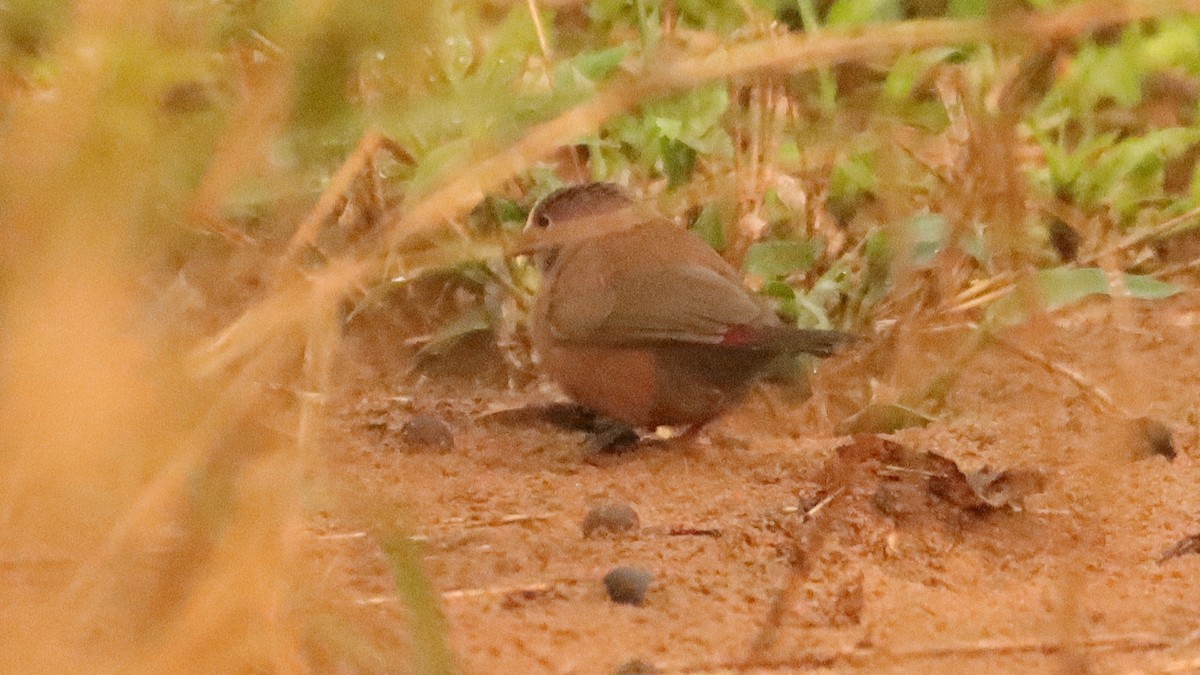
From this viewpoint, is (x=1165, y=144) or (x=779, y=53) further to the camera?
(x=1165, y=144)

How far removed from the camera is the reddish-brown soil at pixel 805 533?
6.52ft

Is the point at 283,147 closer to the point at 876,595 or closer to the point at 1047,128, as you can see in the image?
the point at 876,595

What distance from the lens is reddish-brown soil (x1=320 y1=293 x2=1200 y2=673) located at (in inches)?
78.2

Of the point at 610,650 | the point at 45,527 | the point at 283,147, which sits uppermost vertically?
the point at 283,147

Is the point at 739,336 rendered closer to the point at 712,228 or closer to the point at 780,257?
the point at 780,257

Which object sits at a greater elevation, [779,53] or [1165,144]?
[779,53]

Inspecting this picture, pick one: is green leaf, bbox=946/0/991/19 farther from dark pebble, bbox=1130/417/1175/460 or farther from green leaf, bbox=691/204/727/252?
green leaf, bbox=691/204/727/252

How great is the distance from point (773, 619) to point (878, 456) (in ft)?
3.48

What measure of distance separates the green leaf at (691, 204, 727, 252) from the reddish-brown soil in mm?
471

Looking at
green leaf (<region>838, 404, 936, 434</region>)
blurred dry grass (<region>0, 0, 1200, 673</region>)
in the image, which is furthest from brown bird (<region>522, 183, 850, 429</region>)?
blurred dry grass (<region>0, 0, 1200, 673</region>)

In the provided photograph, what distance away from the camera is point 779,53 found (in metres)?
1.15

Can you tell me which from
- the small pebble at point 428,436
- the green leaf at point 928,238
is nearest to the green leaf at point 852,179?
the green leaf at point 928,238

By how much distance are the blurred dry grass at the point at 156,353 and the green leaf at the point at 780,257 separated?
9.06 ft

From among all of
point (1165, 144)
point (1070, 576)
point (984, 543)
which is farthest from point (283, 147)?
point (1165, 144)
